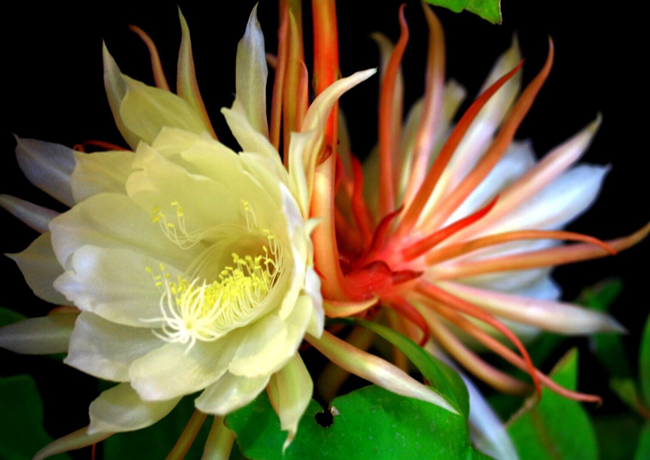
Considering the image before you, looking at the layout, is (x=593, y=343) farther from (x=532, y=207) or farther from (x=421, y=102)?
(x=421, y=102)

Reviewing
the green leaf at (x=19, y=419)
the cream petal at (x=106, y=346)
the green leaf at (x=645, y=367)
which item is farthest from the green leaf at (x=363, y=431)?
the green leaf at (x=645, y=367)

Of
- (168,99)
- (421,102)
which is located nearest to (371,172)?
(421,102)

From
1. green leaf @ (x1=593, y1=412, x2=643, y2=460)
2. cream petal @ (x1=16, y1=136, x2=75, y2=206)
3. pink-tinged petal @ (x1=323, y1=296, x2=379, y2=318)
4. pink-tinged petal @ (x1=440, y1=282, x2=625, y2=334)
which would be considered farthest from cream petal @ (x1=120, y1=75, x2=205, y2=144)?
green leaf @ (x1=593, y1=412, x2=643, y2=460)

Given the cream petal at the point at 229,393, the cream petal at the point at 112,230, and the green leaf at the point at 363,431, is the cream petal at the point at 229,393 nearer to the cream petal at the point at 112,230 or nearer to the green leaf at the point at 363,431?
the green leaf at the point at 363,431

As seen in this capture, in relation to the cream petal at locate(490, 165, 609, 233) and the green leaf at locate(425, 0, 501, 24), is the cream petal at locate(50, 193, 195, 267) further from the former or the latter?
the cream petal at locate(490, 165, 609, 233)

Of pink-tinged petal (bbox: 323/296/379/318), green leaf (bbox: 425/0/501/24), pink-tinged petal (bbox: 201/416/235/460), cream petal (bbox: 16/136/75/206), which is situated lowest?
pink-tinged petal (bbox: 201/416/235/460)

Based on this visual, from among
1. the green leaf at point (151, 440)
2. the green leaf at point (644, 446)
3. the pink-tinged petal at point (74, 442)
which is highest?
the pink-tinged petal at point (74, 442)
